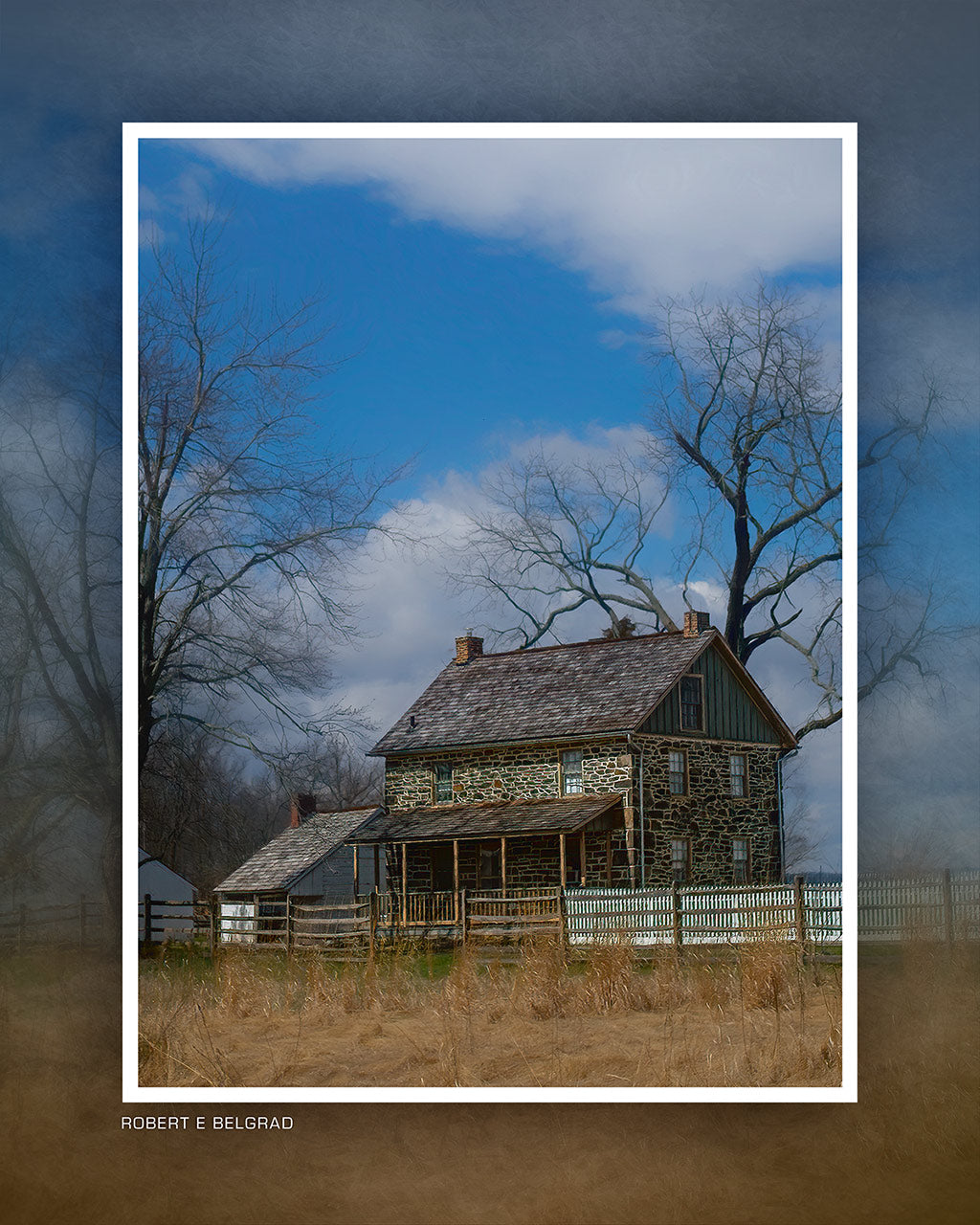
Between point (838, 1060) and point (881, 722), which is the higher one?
point (881, 722)

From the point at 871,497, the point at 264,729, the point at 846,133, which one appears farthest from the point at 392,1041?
the point at 846,133

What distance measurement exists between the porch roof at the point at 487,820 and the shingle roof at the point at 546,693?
0.33 metres

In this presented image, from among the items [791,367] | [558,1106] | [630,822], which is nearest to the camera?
[558,1106]

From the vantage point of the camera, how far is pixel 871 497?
18.1ft

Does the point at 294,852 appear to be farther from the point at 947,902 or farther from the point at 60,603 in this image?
the point at 947,902

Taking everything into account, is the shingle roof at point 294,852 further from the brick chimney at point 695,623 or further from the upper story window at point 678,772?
the brick chimney at point 695,623

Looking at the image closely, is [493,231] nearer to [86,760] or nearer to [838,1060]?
[86,760]

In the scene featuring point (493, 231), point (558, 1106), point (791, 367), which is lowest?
point (558, 1106)

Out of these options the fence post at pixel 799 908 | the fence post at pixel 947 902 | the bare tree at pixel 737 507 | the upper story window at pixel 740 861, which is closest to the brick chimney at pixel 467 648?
the bare tree at pixel 737 507

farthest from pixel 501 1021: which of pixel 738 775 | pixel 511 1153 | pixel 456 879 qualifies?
pixel 738 775

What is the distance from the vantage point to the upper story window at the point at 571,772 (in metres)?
6.09

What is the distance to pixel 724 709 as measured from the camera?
6.12 meters

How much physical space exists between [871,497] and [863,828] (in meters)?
1.41

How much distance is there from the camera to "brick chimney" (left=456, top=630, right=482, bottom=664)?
19.6 ft
